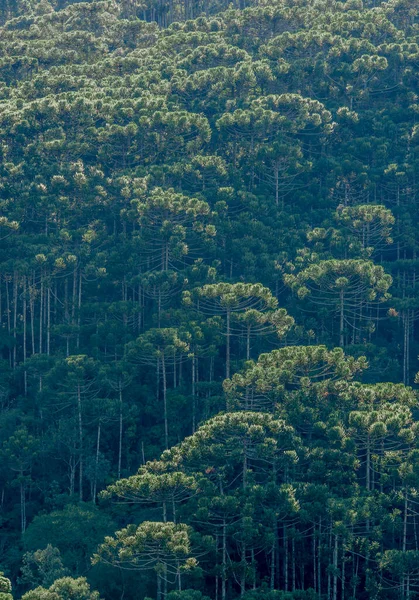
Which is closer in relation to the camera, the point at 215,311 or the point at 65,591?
the point at 65,591

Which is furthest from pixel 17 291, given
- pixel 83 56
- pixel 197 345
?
pixel 83 56

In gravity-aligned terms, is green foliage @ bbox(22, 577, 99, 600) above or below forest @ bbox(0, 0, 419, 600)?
below

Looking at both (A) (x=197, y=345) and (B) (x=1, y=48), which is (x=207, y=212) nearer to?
(A) (x=197, y=345)

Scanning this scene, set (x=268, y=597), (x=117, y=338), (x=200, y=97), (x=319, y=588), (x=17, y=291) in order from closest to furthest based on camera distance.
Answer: (x=268, y=597), (x=319, y=588), (x=117, y=338), (x=17, y=291), (x=200, y=97)

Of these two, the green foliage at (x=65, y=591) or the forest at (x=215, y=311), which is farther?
the forest at (x=215, y=311)

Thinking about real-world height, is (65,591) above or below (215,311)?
below

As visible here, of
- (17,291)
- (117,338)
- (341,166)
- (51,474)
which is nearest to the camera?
(51,474)

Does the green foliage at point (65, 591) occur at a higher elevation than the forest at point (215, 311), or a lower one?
lower

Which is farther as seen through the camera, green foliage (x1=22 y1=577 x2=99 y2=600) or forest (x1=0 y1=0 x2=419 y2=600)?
forest (x1=0 y1=0 x2=419 y2=600)
